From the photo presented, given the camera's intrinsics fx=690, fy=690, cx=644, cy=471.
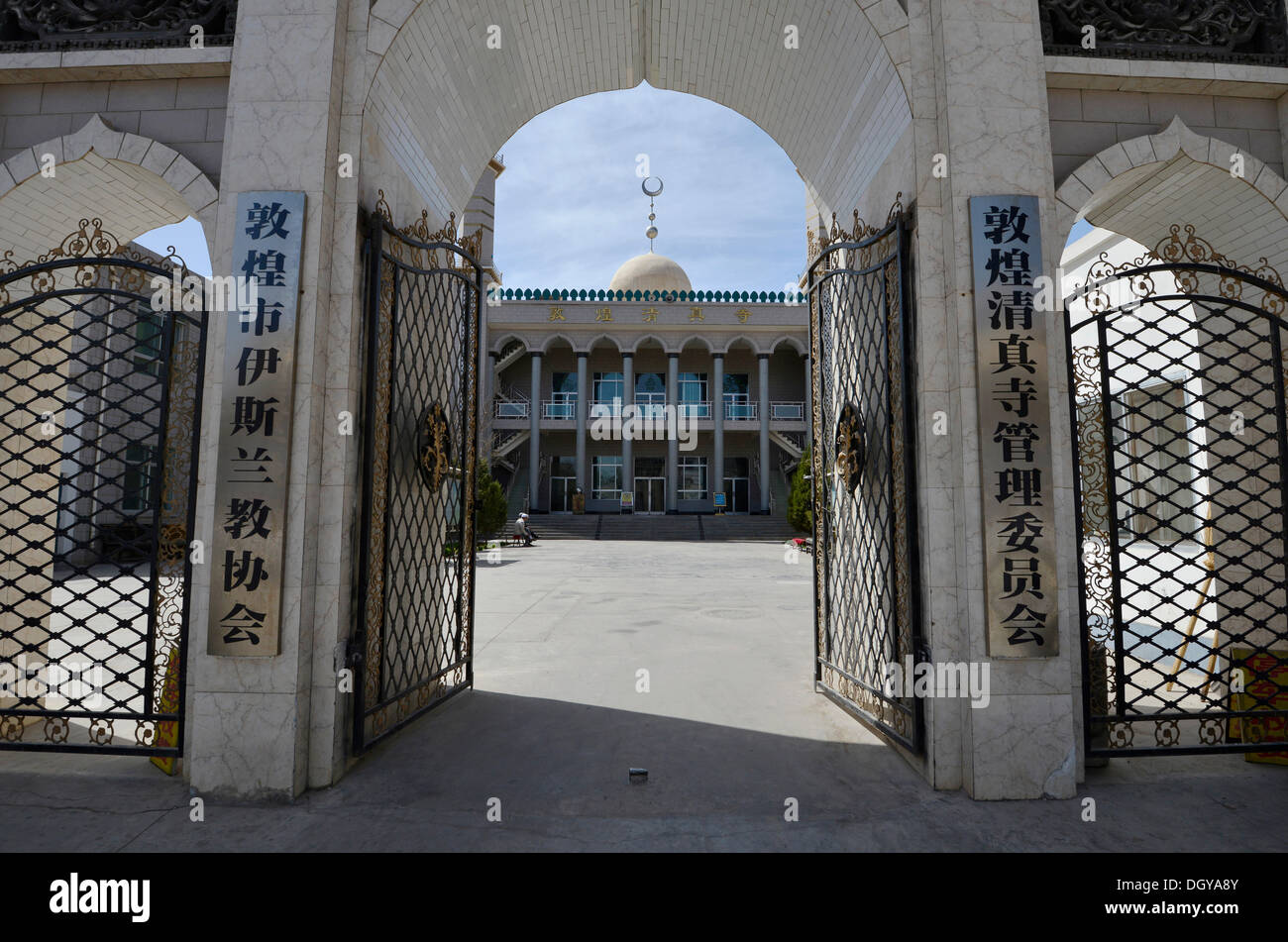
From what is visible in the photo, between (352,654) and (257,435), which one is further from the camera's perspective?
(352,654)

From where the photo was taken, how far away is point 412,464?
4.73 metres

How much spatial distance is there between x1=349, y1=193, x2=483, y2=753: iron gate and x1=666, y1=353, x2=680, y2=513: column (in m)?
22.2

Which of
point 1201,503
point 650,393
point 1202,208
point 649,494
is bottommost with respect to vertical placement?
point 1201,503

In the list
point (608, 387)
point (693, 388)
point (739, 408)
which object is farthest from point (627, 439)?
point (739, 408)

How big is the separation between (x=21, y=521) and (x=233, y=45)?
Answer: 136 inches

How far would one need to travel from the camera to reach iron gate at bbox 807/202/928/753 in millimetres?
3928

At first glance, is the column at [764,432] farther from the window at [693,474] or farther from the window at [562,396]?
the window at [562,396]

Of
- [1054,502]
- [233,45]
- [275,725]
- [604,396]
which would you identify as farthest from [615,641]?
[604,396]

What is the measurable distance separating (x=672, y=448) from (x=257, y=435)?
81.1ft

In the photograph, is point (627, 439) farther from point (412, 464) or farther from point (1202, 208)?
point (1202, 208)

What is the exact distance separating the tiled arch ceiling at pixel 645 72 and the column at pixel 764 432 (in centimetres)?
2217

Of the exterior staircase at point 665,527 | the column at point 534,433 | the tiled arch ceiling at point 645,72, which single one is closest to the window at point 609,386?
the column at point 534,433

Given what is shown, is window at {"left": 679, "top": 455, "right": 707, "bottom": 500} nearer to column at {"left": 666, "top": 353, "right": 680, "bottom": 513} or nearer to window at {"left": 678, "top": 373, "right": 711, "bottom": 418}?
column at {"left": 666, "top": 353, "right": 680, "bottom": 513}

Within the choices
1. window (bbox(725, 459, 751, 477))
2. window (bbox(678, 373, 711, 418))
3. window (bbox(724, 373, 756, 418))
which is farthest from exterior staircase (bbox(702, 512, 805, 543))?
window (bbox(678, 373, 711, 418))
